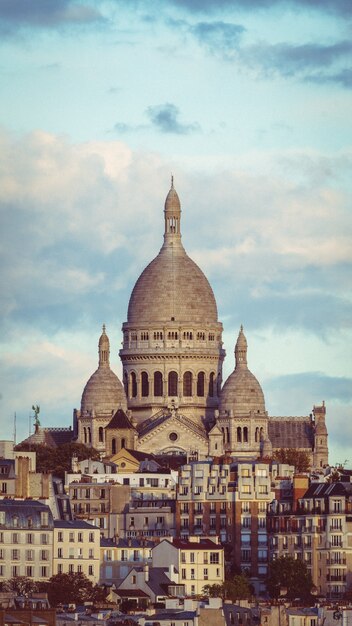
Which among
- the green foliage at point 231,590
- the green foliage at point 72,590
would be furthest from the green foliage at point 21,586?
the green foliage at point 231,590

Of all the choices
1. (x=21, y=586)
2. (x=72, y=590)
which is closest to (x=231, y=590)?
(x=72, y=590)

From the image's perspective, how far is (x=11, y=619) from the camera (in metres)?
163

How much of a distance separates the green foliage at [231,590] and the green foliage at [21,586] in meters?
8.70

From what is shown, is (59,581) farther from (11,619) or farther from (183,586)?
(11,619)

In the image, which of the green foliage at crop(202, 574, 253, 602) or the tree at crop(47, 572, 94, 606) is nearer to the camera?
the tree at crop(47, 572, 94, 606)

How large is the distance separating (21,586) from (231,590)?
10.6 meters

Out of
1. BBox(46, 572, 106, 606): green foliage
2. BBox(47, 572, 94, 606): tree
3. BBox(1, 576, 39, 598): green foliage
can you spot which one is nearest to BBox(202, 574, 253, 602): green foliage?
BBox(46, 572, 106, 606): green foliage

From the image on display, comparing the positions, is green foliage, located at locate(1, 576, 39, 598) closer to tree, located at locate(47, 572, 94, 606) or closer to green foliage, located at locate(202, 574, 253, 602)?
tree, located at locate(47, 572, 94, 606)

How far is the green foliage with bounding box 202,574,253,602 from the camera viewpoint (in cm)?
19150

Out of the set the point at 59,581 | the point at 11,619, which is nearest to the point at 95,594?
the point at 59,581

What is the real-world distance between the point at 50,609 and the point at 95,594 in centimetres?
1958

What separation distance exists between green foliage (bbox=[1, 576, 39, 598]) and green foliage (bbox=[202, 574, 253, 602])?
870cm

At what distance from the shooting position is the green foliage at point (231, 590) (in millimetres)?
191500

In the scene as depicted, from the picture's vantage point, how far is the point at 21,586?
192 meters
